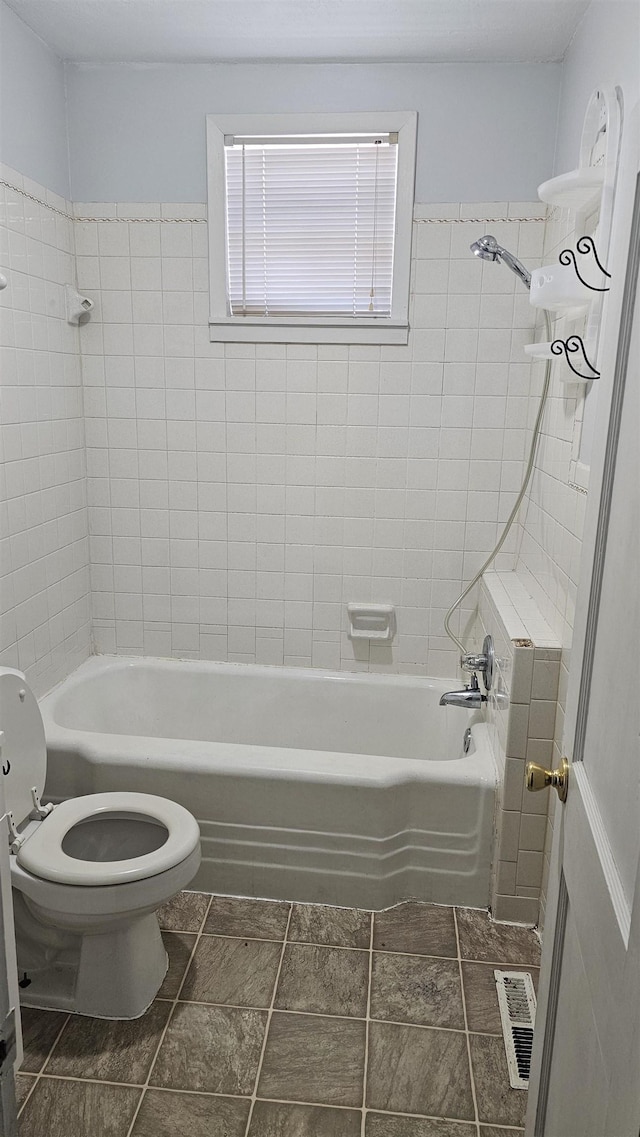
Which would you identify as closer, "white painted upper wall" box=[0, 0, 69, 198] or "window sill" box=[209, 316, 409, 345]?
"white painted upper wall" box=[0, 0, 69, 198]

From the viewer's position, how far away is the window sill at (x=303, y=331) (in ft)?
8.93

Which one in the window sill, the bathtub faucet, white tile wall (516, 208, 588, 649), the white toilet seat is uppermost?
the window sill

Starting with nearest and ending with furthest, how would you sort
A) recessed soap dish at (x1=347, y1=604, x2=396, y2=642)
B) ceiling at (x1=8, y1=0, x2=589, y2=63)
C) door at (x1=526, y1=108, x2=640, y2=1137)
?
1. door at (x1=526, y1=108, x2=640, y2=1137)
2. ceiling at (x1=8, y1=0, x2=589, y2=63)
3. recessed soap dish at (x1=347, y1=604, x2=396, y2=642)

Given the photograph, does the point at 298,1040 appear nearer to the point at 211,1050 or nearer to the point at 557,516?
the point at 211,1050

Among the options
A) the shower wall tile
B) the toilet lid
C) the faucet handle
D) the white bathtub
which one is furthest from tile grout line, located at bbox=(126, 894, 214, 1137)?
the faucet handle

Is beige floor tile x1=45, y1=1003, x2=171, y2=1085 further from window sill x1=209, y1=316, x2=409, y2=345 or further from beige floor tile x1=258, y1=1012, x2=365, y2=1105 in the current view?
window sill x1=209, y1=316, x2=409, y2=345

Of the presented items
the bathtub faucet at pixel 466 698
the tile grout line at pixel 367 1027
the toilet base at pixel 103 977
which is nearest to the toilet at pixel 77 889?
the toilet base at pixel 103 977

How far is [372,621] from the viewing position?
2.97 metres

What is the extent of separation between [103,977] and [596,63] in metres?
2.68

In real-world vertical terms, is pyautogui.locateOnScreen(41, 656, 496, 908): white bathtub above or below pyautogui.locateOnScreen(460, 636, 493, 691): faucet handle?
below

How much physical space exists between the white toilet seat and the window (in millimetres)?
1643

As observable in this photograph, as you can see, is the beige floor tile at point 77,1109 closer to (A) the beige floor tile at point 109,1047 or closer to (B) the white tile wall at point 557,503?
(A) the beige floor tile at point 109,1047

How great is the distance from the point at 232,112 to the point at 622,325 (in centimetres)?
219

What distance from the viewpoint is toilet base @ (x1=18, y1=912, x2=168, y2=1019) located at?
6.09 feet
